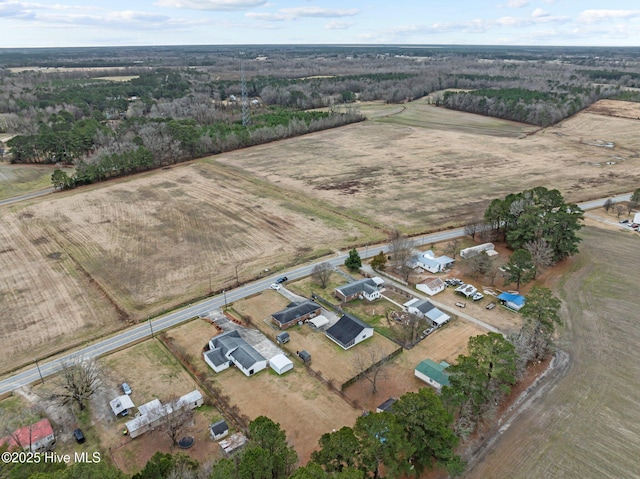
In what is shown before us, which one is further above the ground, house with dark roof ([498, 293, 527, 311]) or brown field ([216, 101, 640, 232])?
house with dark roof ([498, 293, 527, 311])

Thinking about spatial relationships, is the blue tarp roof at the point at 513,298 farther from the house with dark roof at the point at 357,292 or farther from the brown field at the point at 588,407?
the house with dark roof at the point at 357,292

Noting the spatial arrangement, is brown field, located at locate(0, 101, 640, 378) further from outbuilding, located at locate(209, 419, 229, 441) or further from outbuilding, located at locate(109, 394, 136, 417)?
outbuilding, located at locate(209, 419, 229, 441)

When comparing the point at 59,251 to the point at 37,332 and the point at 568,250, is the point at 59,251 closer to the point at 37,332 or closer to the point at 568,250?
the point at 37,332

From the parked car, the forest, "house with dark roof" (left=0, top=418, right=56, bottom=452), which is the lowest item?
the parked car

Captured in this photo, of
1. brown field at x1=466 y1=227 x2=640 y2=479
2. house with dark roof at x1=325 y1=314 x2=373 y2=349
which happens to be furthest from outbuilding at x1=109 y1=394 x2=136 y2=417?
brown field at x1=466 y1=227 x2=640 y2=479

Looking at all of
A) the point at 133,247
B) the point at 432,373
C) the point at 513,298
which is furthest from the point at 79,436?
the point at 513,298

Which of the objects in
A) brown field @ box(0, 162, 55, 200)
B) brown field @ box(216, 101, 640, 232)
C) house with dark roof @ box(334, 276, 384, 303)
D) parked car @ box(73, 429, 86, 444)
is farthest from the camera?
brown field @ box(0, 162, 55, 200)

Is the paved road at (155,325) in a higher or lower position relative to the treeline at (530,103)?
lower

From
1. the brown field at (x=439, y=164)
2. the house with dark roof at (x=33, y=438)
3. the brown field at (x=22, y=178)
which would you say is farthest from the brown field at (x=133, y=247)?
the brown field at (x=22, y=178)
